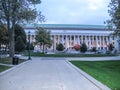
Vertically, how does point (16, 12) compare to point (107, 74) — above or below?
above

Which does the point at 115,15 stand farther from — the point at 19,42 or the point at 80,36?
the point at 80,36

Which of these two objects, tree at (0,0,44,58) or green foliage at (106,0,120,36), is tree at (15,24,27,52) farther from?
green foliage at (106,0,120,36)

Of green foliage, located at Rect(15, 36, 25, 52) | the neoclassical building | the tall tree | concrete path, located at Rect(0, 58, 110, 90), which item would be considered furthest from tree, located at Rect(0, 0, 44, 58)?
the neoclassical building

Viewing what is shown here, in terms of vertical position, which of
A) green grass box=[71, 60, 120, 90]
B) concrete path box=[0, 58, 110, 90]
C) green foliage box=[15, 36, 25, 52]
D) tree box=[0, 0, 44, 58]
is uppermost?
tree box=[0, 0, 44, 58]

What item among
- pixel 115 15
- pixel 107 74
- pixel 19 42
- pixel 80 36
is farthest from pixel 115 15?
pixel 80 36

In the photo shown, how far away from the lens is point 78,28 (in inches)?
6373

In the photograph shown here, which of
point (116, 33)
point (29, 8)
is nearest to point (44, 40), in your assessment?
point (29, 8)

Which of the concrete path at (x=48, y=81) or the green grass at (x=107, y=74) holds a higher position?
the green grass at (x=107, y=74)

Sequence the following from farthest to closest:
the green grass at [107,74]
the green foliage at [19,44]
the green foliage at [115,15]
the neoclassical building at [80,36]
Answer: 1. the neoclassical building at [80,36]
2. the green foliage at [19,44]
3. the green foliage at [115,15]
4. the green grass at [107,74]

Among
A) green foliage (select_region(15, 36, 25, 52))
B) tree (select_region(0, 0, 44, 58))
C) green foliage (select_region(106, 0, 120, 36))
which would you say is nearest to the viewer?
green foliage (select_region(106, 0, 120, 36))

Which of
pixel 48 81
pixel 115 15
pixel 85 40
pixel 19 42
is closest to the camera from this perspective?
pixel 48 81

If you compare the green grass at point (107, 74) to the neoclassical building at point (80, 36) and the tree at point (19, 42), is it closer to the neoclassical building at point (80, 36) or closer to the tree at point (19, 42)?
the tree at point (19, 42)

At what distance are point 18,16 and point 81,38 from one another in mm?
120477

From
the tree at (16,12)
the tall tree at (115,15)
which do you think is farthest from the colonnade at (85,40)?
the tall tree at (115,15)
